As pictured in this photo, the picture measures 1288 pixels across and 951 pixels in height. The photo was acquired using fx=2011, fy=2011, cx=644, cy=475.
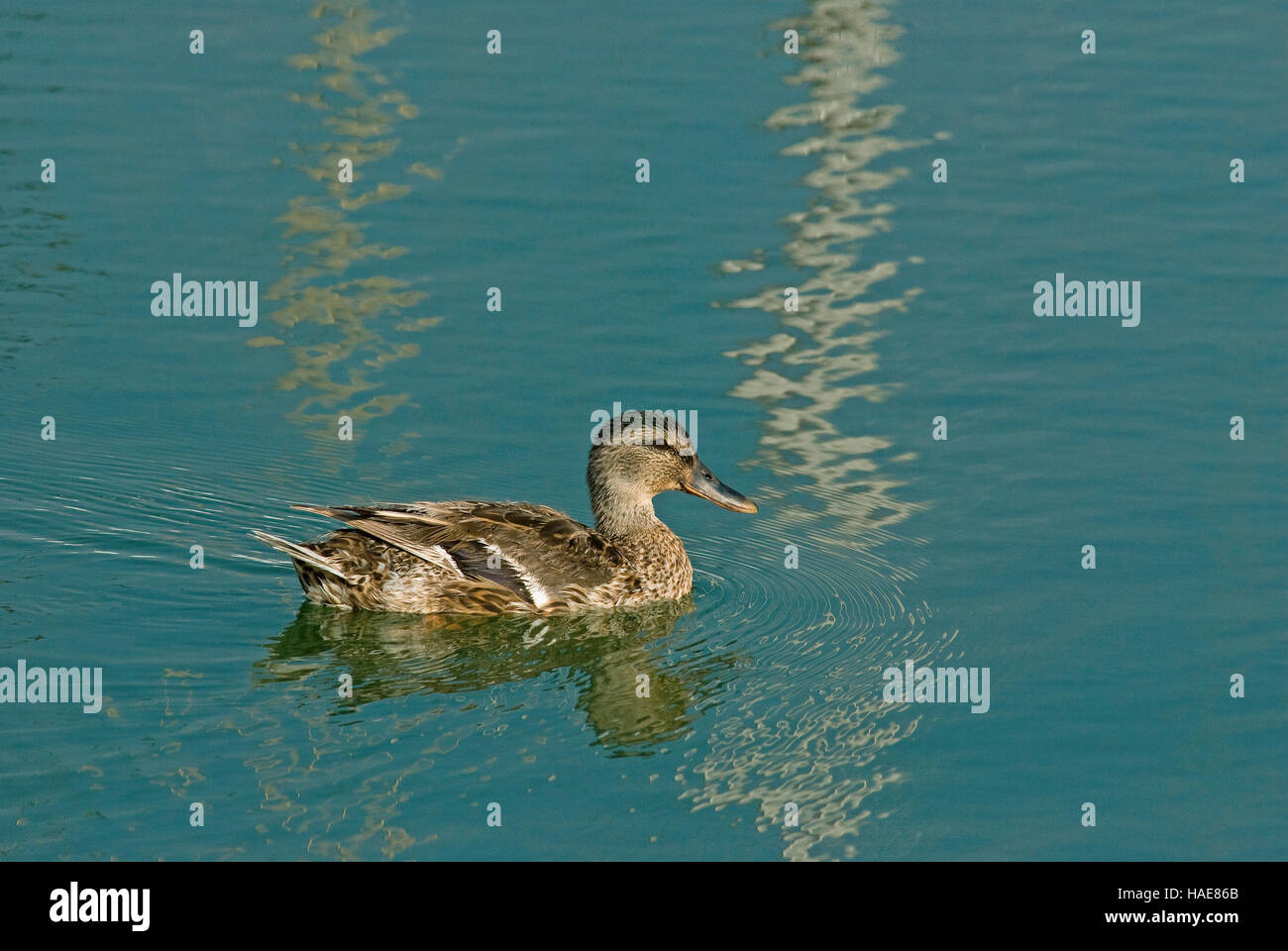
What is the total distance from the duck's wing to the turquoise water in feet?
0.93

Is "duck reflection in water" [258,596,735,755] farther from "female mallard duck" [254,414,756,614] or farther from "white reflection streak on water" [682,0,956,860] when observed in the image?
"white reflection streak on water" [682,0,956,860]

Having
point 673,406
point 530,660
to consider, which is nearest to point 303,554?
point 530,660

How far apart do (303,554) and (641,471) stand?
2166 mm

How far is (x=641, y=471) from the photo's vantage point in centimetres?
1223

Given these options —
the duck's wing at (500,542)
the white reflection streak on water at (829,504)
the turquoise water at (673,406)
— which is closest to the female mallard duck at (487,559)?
the duck's wing at (500,542)

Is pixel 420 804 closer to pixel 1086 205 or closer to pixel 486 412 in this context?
pixel 486 412

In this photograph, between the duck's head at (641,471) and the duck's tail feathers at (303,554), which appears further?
the duck's head at (641,471)

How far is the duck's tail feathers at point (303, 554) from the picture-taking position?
37.0 ft

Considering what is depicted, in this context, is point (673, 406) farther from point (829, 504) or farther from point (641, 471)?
point (641, 471)

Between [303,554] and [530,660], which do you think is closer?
[530,660]

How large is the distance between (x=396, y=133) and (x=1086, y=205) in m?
6.16

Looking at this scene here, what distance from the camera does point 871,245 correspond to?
16500 millimetres

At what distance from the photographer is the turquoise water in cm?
952

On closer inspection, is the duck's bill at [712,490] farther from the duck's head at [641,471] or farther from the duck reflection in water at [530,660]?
the duck reflection in water at [530,660]
